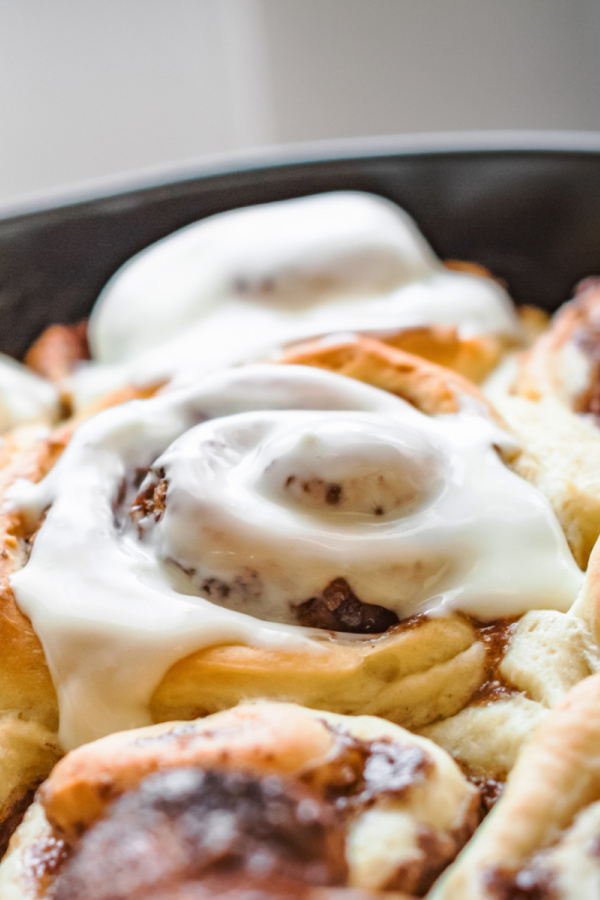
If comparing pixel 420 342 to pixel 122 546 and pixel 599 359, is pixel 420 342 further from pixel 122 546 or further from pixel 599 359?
pixel 122 546

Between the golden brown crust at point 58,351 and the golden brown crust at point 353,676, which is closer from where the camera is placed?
the golden brown crust at point 353,676

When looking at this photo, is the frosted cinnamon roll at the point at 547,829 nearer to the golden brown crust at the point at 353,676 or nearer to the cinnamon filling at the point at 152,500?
the golden brown crust at the point at 353,676

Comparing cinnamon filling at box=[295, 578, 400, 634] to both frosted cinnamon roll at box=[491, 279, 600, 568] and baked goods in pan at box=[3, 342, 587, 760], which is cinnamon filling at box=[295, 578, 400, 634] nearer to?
baked goods in pan at box=[3, 342, 587, 760]

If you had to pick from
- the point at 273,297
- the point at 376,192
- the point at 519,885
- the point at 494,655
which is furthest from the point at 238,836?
the point at 376,192

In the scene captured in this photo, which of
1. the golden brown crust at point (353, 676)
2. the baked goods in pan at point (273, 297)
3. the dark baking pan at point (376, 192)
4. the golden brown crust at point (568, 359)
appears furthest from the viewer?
the dark baking pan at point (376, 192)

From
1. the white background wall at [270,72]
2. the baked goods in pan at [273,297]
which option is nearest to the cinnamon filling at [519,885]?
the baked goods in pan at [273,297]

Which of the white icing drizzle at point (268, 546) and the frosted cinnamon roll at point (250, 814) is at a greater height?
the white icing drizzle at point (268, 546)
